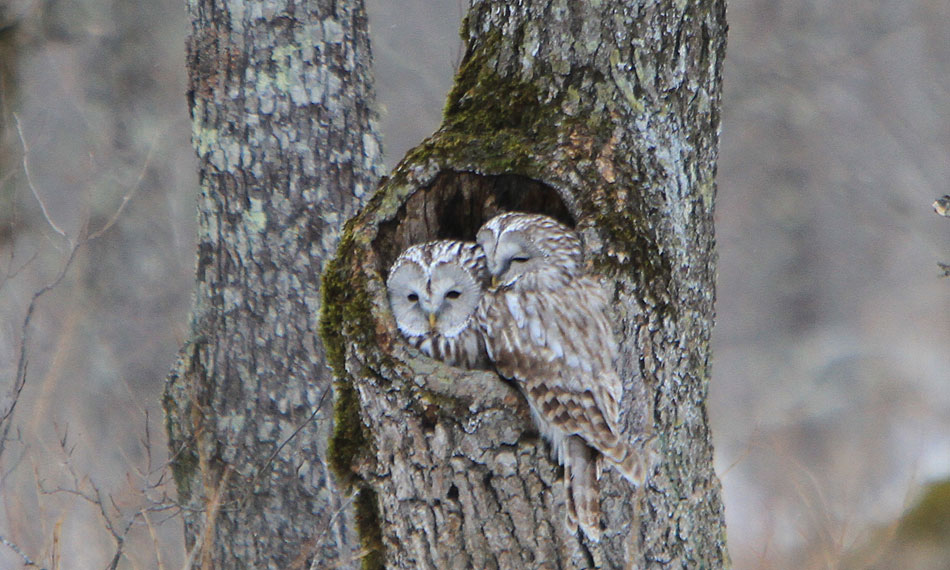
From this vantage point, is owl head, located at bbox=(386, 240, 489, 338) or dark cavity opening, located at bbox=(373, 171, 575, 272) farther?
owl head, located at bbox=(386, 240, 489, 338)

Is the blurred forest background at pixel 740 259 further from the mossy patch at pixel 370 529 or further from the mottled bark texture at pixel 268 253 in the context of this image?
the mossy patch at pixel 370 529

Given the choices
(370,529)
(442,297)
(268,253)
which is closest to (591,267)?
(442,297)

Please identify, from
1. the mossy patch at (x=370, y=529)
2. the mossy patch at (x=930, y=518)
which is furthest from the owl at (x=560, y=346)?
the mossy patch at (x=930, y=518)

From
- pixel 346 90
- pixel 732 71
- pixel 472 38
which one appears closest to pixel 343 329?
pixel 472 38

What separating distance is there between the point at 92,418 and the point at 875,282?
384 inches

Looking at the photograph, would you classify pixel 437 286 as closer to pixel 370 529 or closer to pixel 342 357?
pixel 342 357

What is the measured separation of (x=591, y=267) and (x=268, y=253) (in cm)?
190

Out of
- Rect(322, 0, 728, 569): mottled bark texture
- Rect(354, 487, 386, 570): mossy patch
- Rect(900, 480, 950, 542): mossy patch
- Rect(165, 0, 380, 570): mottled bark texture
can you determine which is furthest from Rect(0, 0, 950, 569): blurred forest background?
Rect(354, 487, 386, 570): mossy patch

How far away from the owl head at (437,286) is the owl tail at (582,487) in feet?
2.33

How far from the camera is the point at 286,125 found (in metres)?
3.94

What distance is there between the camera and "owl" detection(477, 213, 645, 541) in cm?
243

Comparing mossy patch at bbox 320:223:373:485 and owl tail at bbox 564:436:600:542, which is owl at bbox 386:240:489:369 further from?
owl tail at bbox 564:436:600:542

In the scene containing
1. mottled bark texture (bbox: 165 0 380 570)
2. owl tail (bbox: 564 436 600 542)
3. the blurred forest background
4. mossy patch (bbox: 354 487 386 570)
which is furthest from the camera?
the blurred forest background

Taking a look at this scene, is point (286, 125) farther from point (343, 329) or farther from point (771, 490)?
point (771, 490)
